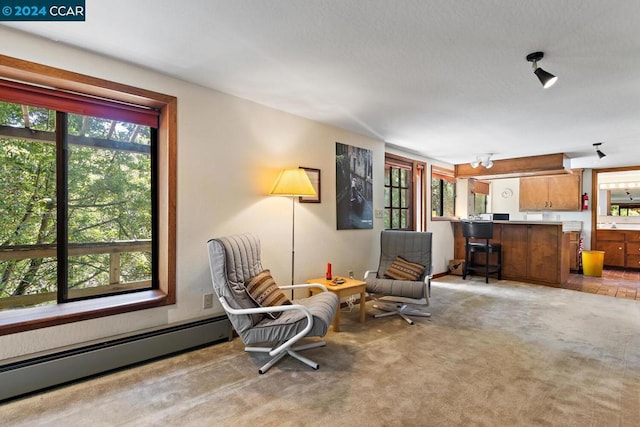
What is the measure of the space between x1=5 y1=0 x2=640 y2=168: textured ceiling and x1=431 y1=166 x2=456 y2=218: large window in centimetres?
250

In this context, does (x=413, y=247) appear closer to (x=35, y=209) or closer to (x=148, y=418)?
(x=148, y=418)

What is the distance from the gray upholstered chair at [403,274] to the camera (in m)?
3.38

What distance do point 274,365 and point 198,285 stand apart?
0.91 m

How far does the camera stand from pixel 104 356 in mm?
2166

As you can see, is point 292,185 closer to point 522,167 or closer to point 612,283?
point 522,167

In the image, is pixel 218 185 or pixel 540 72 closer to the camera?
pixel 540 72

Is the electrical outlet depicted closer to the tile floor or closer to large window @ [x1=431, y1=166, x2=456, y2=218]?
large window @ [x1=431, y1=166, x2=456, y2=218]

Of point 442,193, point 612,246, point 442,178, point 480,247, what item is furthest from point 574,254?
point 442,178

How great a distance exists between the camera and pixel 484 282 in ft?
17.7

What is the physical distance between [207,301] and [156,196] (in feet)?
3.23

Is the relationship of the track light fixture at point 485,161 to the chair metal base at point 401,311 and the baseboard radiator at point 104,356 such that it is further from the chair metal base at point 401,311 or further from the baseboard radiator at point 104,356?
the baseboard radiator at point 104,356

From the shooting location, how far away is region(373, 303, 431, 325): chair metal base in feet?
11.5

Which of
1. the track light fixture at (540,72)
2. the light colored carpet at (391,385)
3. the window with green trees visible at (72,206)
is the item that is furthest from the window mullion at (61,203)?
the track light fixture at (540,72)

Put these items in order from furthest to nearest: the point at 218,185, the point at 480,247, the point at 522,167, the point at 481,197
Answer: the point at 481,197 < the point at 480,247 < the point at 522,167 < the point at 218,185
